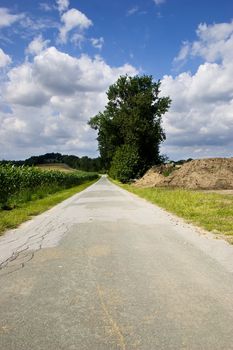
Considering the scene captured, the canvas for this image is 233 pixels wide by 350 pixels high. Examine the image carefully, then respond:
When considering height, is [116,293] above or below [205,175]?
below

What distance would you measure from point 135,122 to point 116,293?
54856mm

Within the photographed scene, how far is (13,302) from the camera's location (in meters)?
5.09

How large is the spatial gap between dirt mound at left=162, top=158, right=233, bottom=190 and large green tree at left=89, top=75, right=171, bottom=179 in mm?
14752

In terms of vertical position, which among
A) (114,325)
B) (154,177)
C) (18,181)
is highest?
(18,181)

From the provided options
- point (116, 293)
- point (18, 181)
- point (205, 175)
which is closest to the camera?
point (116, 293)

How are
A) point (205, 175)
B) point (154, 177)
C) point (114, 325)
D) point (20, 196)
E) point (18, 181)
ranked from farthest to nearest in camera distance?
point (154, 177) → point (205, 175) → point (18, 181) → point (20, 196) → point (114, 325)

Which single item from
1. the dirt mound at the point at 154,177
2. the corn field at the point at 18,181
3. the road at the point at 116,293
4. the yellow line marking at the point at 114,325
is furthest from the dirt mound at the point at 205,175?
the yellow line marking at the point at 114,325

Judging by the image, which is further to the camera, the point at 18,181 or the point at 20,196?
the point at 18,181

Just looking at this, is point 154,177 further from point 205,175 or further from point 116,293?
point 116,293

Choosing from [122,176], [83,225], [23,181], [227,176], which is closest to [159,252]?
[83,225]

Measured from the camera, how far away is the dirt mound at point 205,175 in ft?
127

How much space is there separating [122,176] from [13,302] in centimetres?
5629

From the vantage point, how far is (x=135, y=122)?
5934 cm

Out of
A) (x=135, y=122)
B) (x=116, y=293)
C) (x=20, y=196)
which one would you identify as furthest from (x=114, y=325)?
(x=135, y=122)
